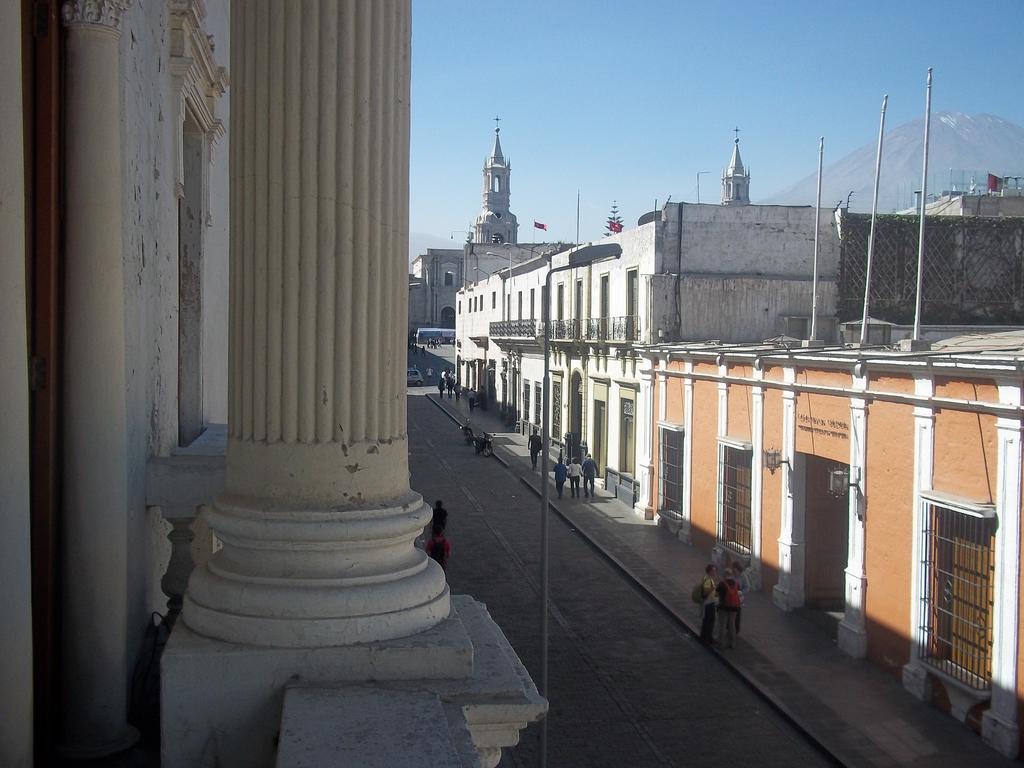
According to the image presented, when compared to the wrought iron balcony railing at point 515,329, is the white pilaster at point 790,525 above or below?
below

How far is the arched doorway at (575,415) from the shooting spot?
29.0 m

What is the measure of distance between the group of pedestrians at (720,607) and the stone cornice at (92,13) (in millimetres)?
11048

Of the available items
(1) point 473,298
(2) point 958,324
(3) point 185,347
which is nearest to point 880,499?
(3) point 185,347

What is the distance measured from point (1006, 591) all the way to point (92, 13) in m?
9.98

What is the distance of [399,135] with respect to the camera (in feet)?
10.7

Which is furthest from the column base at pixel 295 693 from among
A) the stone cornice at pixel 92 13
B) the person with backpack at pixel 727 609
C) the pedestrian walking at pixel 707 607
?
the pedestrian walking at pixel 707 607

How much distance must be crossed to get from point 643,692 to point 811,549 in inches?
188

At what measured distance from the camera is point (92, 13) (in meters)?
4.21

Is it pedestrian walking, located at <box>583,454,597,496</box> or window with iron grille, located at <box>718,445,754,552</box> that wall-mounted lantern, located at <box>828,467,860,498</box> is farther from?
pedestrian walking, located at <box>583,454,597,496</box>

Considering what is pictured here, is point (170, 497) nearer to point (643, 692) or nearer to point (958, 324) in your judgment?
point (643, 692)

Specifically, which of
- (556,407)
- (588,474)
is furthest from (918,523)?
(556,407)

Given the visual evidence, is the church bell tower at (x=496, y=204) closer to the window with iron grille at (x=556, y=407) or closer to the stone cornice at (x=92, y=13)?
the window with iron grille at (x=556, y=407)

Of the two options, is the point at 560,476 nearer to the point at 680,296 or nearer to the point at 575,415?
the point at 680,296

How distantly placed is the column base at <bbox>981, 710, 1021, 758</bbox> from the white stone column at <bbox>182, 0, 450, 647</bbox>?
9.22m
